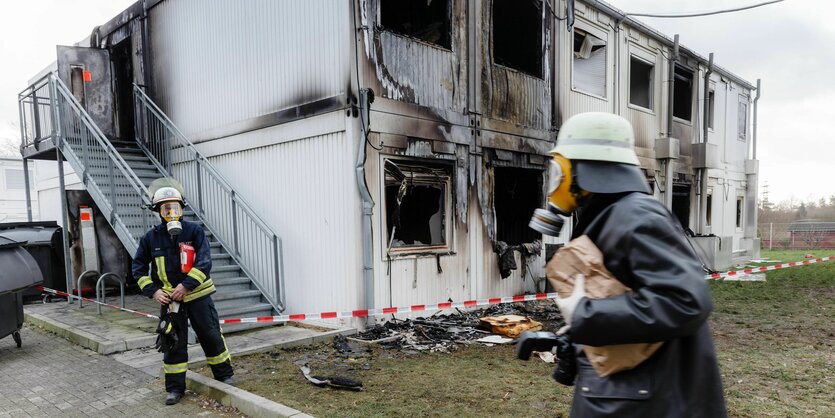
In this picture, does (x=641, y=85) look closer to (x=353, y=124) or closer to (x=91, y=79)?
(x=353, y=124)

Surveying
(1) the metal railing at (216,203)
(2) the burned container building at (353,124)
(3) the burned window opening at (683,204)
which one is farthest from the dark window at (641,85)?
(1) the metal railing at (216,203)

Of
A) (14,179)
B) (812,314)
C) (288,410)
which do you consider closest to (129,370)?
(288,410)

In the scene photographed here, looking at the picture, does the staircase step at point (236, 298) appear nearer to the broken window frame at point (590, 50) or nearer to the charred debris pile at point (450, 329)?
the charred debris pile at point (450, 329)

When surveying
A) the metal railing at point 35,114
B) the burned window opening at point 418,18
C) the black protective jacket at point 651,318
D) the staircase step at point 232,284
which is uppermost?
the burned window opening at point 418,18

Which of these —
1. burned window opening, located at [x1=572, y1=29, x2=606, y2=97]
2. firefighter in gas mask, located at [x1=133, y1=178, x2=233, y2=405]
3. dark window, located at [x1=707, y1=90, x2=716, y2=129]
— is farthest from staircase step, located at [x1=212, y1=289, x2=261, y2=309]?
dark window, located at [x1=707, y1=90, x2=716, y2=129]

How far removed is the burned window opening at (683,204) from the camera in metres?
15.6

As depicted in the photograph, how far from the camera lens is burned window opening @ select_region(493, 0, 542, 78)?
10250mm

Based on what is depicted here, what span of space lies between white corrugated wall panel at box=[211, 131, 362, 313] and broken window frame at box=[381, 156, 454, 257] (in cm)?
64

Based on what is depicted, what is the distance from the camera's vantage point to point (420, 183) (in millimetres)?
8023

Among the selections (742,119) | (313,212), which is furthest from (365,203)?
(742,119)

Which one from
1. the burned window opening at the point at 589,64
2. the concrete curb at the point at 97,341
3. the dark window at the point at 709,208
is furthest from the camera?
the dark window at the point at 709,208

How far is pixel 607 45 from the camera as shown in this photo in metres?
12.3

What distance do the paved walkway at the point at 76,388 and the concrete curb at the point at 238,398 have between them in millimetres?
100

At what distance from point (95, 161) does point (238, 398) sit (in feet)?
23.2
